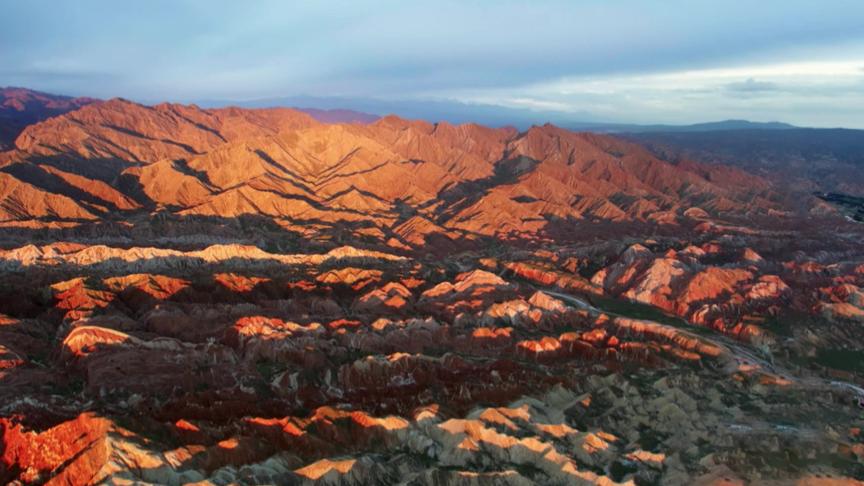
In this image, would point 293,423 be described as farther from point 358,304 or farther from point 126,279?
point 126,279

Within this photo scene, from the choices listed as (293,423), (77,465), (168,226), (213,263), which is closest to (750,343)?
(293,423)

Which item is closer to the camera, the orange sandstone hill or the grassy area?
the grassy area

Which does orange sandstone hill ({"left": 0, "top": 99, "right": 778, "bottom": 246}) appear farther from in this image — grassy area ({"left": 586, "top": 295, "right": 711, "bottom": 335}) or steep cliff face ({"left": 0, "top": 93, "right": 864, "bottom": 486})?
grassy area ({"left": 586, "top": 295, "right": 711, "bottom": 335})

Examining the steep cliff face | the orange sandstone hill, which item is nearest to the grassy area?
the steep cliff face

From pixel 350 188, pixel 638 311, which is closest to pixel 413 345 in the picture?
pixel 638 311

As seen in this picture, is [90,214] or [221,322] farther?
[90,214]

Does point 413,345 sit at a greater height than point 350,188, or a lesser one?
lesser

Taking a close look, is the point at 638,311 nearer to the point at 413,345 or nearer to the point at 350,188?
the point at 413,345

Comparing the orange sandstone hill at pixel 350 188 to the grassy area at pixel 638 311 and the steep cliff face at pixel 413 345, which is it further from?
the grassy area at pixel 638 311
